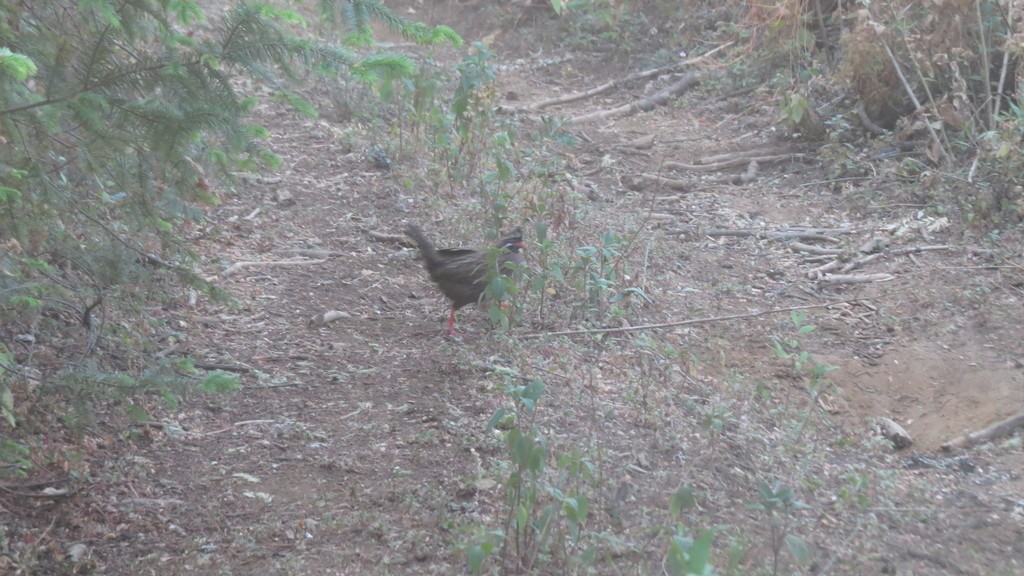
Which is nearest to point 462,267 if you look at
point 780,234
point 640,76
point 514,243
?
point 514,243

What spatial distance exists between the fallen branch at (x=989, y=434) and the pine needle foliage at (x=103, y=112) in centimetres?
382

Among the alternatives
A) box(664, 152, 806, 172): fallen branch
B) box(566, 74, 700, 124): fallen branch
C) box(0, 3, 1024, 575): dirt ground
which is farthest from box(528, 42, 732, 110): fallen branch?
box(0, 3, 1024, 575): dirt ground

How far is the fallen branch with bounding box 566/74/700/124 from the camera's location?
11795 millimetres

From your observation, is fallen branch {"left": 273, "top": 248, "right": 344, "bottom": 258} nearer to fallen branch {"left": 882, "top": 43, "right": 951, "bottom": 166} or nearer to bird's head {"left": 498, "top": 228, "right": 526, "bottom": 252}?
bird's head {"left": 498, "top": 228, "right": 526, "bottom": 252}

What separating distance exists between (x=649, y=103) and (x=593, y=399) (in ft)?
26.3

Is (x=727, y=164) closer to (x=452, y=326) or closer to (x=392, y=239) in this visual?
(x=392, y=239)

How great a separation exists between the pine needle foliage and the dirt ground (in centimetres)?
82

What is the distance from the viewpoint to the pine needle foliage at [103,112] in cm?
360

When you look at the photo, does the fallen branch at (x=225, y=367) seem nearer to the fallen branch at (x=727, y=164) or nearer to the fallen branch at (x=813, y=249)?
the fallen branch at (x=813, y=249)

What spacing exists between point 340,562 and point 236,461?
1.06 meters

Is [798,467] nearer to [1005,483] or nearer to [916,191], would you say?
[1005,483]

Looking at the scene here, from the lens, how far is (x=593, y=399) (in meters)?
4.96

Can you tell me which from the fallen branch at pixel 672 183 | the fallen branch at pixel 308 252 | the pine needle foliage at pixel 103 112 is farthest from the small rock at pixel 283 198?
the fallen branch at pixel 672 183

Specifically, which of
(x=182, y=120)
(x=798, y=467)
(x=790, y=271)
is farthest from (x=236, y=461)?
(x=790, y=271)
